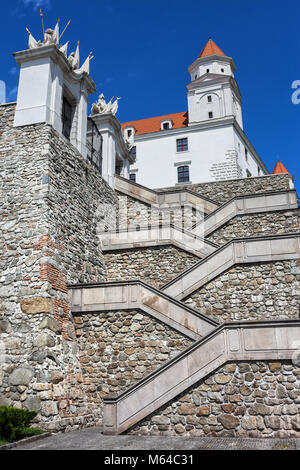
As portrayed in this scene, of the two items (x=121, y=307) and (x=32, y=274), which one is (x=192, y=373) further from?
(x=32, y=274)

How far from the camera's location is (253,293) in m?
11.7

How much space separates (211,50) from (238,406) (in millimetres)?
45641

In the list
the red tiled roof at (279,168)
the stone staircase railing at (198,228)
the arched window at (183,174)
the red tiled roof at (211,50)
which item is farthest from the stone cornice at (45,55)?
the red tiled roof at (279,168)

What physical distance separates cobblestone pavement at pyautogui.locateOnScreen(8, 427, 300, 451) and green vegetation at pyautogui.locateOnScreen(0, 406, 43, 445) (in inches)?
10.6

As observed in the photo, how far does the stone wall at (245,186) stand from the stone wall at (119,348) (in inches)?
387

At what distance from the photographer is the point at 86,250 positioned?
13.4m

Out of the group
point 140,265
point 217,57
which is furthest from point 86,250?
point 217,57

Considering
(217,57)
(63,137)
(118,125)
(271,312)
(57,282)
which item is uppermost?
(217,57)

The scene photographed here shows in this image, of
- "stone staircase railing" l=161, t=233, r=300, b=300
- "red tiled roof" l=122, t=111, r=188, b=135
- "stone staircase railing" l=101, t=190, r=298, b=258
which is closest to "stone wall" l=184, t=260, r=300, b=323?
"stone staircase railing" l=161, t=233, r=300, b=300

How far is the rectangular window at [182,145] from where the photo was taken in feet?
135

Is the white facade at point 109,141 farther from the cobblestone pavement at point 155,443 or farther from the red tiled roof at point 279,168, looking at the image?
the red tiled roof at point 279,168

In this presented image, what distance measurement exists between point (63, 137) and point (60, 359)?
711 centimetres

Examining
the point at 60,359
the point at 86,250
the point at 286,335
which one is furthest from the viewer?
the point at 86,250
